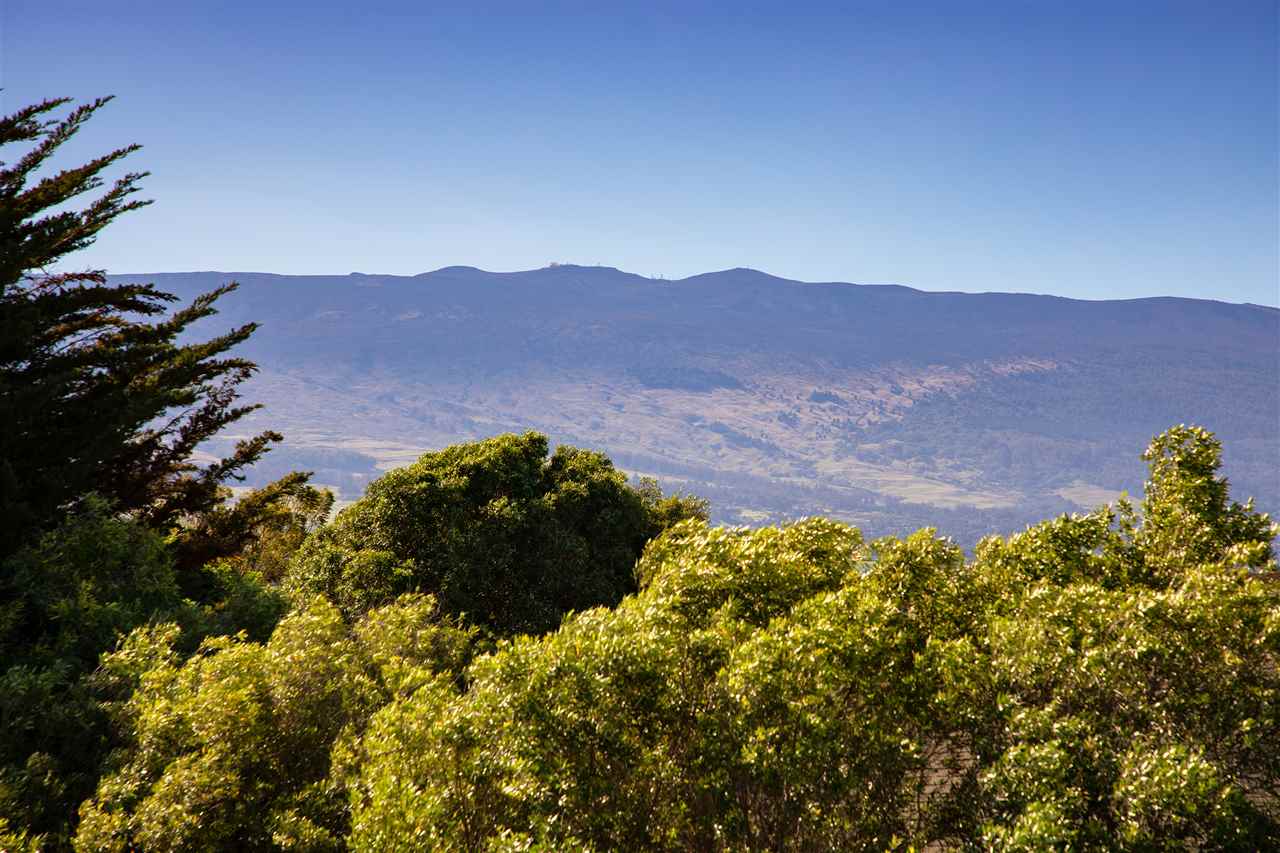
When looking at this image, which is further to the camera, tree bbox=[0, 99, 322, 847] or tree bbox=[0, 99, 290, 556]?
tree bbox=[0, 99, 290, 556]

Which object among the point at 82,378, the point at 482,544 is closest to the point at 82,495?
the point at 82,378

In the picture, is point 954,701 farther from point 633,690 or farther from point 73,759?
point 73,759

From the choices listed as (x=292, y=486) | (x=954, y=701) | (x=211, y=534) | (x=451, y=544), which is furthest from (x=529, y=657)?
(x=292, y=486)

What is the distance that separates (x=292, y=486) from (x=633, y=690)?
2694cm

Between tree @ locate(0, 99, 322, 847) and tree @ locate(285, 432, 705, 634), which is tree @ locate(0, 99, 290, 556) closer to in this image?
tree @ locate(0, 99, 322, 847)

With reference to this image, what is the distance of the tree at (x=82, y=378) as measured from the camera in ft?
71.6

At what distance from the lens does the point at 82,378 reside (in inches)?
997

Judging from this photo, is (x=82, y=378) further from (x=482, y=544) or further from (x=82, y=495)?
(x=482, y=544)

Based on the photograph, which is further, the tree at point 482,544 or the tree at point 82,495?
the tree at point 482,544

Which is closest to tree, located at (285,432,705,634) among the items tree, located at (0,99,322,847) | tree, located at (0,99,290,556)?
tree, located at (0,99,322,847)

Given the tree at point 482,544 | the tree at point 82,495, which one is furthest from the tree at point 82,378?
the tree at point 482,544

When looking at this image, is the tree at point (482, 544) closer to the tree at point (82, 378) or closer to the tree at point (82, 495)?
the tree at point (82, 495)

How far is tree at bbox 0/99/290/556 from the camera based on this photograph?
21.8 meters

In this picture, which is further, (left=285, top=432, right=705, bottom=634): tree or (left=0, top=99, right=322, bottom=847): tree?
(left=285, top=432, right=705, bottom=634): tree
